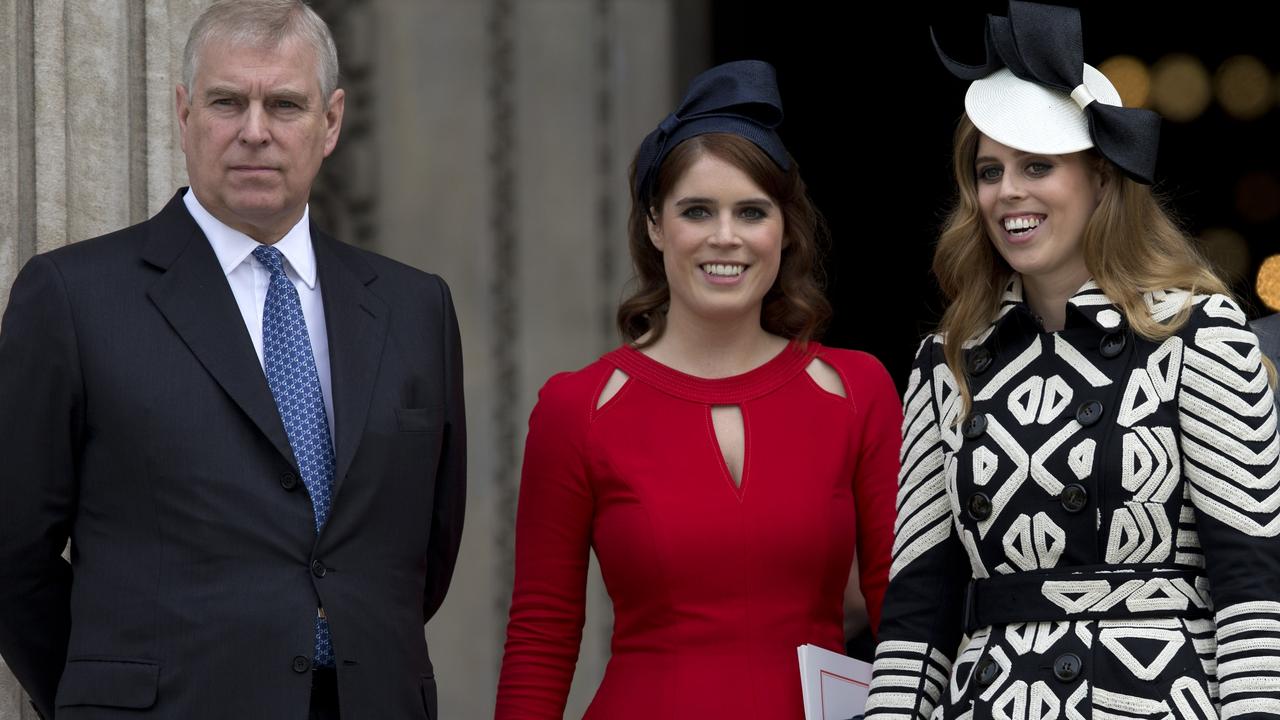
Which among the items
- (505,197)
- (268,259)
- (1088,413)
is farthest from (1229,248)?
(268,259)

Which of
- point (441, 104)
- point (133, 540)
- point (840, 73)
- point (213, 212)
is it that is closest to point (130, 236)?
point (213, 212)

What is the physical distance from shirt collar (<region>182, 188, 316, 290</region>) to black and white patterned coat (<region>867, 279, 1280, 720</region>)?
3.22 feet

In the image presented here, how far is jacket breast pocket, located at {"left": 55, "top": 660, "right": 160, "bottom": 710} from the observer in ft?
8.85

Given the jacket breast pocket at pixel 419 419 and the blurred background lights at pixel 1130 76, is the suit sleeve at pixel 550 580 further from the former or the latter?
the blurred background lights at pixel 1130 76

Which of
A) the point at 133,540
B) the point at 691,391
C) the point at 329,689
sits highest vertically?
the point at 691,391

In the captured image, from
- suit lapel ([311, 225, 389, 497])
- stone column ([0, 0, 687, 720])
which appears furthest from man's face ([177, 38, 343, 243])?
stone column ([0, 0, 687, 720])

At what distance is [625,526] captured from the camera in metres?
3.29

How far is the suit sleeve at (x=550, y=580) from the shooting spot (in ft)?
11.0

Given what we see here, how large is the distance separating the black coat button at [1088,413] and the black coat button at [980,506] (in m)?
0.17

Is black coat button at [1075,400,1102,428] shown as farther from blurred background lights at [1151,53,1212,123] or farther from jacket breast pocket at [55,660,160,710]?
blurred background lights at [1151,53,1212,123]

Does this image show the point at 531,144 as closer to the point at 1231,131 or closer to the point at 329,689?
the point at 1231,131

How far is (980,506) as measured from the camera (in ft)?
8.98

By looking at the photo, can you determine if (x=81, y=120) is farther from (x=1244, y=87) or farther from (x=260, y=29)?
(x=1244, y=87)

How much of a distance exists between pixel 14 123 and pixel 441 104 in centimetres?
250
